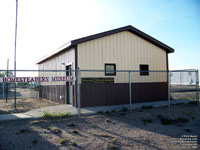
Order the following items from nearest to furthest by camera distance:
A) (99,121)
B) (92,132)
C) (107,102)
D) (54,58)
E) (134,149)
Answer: (134,149)
(92,132)
(99,121)
(107,102)
(54,58)

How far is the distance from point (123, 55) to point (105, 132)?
646 centimetres

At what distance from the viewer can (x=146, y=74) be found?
12.3 meters

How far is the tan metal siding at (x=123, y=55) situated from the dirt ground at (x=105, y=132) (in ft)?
11.1

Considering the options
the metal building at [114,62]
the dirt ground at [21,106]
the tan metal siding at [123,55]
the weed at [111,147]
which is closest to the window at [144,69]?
the metal building at [114,62]

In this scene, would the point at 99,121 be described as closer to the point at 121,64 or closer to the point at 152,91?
the point at 121,64

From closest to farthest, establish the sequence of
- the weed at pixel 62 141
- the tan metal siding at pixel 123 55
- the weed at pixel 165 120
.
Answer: the weed at pixel 62 141 → the weed at pixel 165 120 → the tan metal siding at pixel 123 55

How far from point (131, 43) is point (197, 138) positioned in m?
7.59

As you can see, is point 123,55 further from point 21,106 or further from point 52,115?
point 21,106

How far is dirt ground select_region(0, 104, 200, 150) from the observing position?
4.83m

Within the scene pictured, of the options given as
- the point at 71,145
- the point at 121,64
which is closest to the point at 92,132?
the point at 71,145

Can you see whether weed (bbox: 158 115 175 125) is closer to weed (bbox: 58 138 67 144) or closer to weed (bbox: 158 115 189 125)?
weed (bbox: 158 115 189 125)

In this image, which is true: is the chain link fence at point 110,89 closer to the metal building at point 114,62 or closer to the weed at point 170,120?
the metal building at point 114,62

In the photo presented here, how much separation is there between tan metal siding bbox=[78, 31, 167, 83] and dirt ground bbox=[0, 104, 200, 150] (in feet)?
11.1

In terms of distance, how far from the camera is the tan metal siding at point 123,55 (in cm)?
1029
